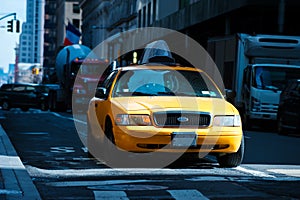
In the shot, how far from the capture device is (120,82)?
11.8 meters

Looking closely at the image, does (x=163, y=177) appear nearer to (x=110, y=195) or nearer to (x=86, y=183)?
(x=86, y=183)

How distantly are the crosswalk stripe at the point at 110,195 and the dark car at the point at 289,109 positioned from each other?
11903 millimetres

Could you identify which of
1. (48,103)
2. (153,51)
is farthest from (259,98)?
(48,103)

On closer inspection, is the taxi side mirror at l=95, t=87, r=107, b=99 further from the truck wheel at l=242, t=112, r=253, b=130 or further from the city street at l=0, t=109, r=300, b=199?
the truck wheel at l=242, t=112, r=253, b=130

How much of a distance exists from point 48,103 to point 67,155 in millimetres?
26935

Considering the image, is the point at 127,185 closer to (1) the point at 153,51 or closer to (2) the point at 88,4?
(1) the point at 153,51

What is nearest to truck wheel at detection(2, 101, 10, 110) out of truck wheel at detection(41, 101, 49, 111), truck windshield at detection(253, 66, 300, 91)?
truck wheel at detection(41, 101, 49, 111)

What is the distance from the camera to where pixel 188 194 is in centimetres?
798

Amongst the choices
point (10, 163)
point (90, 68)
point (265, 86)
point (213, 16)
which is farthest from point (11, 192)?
point (213, 16)

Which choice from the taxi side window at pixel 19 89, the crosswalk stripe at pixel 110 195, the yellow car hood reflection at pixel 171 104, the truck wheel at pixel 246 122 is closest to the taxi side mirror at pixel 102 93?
the yellow car hood reflection at pixel 171 104

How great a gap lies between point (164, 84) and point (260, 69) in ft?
34.4

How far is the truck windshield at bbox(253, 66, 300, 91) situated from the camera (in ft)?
70.8

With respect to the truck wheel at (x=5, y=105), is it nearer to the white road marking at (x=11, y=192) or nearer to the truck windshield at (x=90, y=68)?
the truck windshield at (x=90, y=68)

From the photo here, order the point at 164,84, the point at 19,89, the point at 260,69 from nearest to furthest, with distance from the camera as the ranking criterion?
the point at 164,84, the point at 260,69, the point at 19,89
